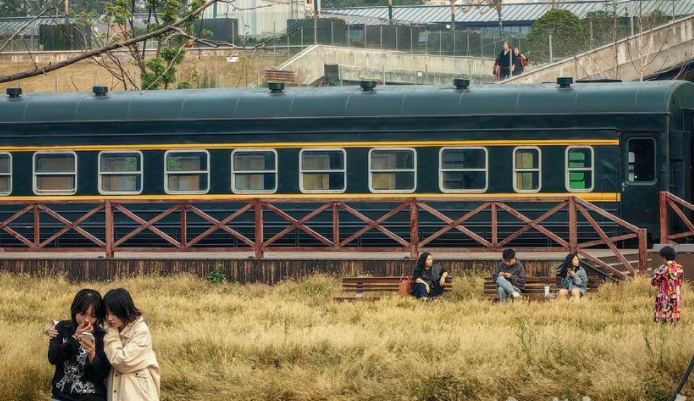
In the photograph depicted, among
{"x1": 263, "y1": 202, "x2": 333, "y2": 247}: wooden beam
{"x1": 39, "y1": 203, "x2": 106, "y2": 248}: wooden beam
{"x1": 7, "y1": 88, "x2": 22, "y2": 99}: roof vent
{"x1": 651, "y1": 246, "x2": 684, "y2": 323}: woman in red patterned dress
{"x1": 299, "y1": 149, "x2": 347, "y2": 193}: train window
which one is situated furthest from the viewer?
{"x1": 7, "y1": 88, "x2": 22, "y2": 99}: roof vent

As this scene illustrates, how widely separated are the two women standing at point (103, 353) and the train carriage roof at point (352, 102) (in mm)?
14336

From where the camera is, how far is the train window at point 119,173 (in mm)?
25422

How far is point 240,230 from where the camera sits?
2498 cm

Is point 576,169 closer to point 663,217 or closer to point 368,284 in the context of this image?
point 663,217

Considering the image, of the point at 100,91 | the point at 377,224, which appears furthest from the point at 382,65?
the point at 377,224

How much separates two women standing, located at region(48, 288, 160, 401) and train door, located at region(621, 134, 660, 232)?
14594 millimetres

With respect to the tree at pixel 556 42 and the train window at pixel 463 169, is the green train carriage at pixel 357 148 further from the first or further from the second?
the tree at pixel 556 42

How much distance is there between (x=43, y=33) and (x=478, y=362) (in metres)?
43.3

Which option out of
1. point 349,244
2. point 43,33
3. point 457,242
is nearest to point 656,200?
point 457,242

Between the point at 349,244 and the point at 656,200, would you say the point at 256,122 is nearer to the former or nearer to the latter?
the point at 349,244

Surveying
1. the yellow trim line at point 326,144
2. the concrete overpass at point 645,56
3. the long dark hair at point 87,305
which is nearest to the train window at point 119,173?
the yellow trim line at point 326,144

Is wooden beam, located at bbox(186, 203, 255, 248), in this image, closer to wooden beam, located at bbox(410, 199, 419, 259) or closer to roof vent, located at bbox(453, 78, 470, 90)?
wooden beam, located at bbox(410, 199, 419, 259)

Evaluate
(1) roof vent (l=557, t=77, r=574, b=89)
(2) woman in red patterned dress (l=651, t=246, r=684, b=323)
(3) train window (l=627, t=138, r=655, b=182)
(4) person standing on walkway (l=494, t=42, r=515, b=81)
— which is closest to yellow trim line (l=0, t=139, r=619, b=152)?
(3) train window (l=627, t=138, r=655, b=182)

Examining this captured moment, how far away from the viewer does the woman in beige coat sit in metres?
10.3
